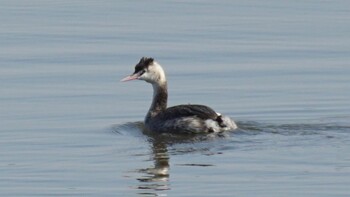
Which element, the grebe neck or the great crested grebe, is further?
the grebe neck

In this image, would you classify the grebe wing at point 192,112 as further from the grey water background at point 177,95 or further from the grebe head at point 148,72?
the grebe head at point 148,72

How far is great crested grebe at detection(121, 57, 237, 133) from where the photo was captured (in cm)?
1579

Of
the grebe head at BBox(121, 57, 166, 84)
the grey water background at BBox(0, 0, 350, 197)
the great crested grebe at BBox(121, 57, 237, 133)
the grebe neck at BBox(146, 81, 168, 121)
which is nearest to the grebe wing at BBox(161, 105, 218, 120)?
the great crested grebe at BBox(121, 57, 237, 133)

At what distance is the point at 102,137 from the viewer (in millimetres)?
15531

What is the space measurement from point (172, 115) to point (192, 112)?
36 centimetres

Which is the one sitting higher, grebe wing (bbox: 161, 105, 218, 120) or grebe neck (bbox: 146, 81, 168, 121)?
grebe neck (bbox: 146, 81, 168, 121)

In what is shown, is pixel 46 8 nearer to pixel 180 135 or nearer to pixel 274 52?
pixel 274 52

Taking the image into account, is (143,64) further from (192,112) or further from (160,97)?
(192,112)

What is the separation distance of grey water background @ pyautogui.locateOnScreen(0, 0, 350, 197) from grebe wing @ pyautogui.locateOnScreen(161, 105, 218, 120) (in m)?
0.26

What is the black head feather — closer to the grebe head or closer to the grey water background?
the grebe head

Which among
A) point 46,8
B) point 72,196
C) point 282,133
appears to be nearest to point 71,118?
point 282,133

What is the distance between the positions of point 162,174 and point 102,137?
237cm

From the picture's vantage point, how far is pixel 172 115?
16203mm

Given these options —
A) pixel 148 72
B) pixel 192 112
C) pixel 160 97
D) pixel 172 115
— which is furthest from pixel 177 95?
pixel 192 112
